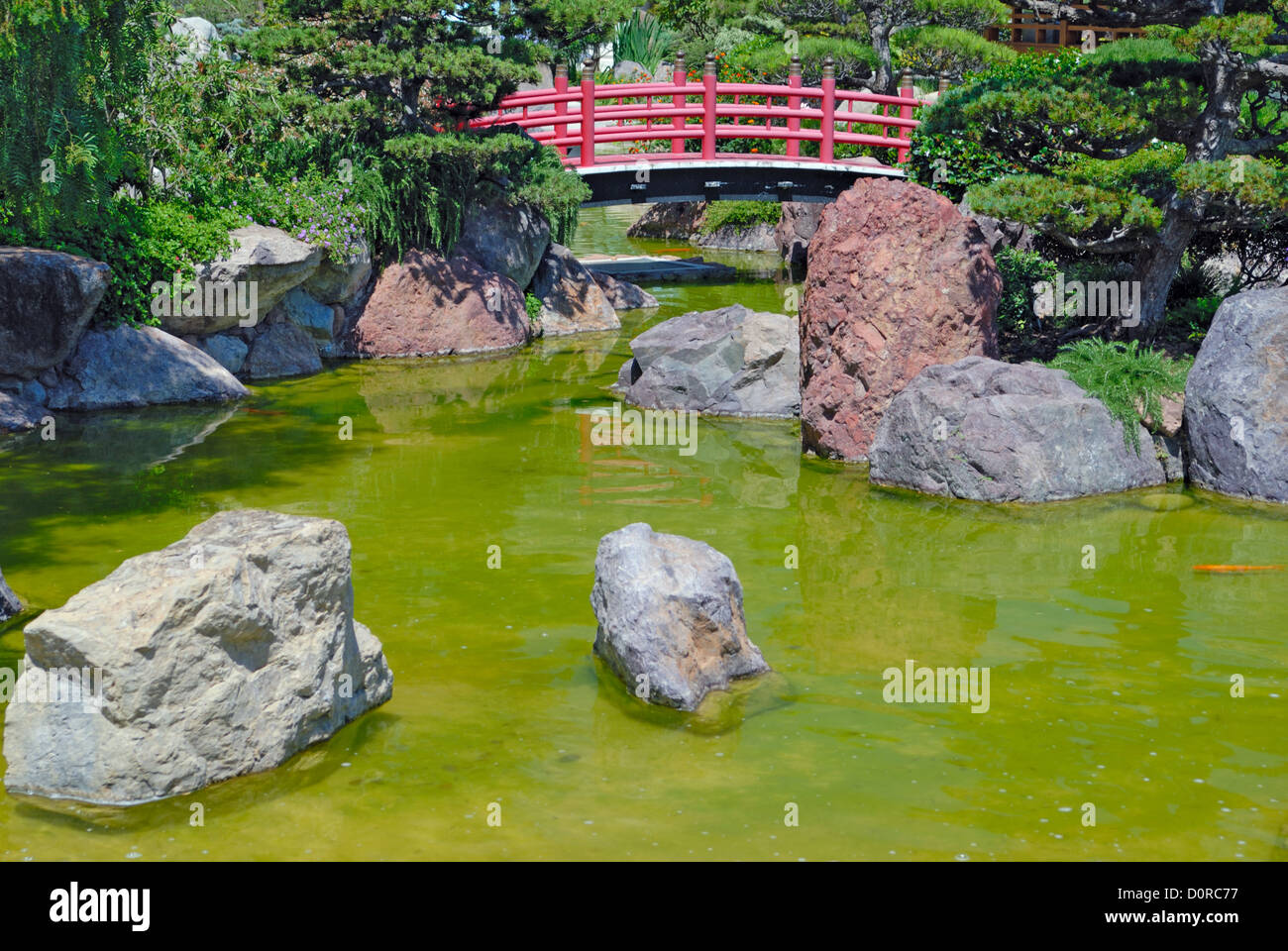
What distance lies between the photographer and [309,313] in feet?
54.2

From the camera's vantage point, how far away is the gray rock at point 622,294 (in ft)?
68.5

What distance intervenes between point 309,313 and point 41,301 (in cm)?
377

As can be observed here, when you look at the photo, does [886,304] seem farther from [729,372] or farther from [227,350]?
[227,350]

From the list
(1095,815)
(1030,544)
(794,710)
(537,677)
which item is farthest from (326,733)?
(1030,544)

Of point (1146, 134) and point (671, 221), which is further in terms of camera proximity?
point (671, 221)

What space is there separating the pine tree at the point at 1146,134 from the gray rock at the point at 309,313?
7.61 metres

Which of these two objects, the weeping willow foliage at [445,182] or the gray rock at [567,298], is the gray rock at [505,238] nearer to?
the weeping willow foliage at [445,182]

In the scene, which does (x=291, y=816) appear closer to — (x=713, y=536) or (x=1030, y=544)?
(x=713, y=536)

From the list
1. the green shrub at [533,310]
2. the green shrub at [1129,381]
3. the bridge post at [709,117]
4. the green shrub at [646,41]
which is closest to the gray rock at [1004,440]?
the green shrub at [1129,381]

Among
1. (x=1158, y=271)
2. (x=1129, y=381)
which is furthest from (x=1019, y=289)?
(x=1129, y=381)

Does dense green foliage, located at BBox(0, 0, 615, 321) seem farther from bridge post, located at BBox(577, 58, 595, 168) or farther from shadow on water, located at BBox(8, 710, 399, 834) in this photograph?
shadow on water, located at BBox(8, 710, 399, 834)

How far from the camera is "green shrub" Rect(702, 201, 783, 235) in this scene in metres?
28.2

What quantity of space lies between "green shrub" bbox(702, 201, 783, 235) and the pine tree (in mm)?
14150

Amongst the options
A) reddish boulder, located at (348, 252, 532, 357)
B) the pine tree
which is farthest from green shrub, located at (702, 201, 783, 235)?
the pine tree
